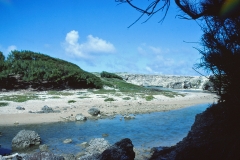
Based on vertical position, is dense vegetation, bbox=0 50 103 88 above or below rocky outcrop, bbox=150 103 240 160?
above

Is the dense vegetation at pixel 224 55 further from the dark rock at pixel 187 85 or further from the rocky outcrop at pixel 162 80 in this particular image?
the rocky outcrop at pixel 162 80

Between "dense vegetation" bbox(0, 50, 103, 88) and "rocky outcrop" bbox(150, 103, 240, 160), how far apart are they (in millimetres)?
33185

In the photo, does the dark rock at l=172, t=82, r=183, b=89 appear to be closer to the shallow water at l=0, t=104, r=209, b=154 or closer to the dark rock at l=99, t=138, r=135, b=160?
the shallow water at l=0, t=104, r=209, b=154

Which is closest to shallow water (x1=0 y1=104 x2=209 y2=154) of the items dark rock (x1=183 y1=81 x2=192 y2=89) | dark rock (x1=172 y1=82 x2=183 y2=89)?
dark rock (x1=183 y1=81 x2=192 y2=89)

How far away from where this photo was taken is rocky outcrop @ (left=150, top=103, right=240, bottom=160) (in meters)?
3.99

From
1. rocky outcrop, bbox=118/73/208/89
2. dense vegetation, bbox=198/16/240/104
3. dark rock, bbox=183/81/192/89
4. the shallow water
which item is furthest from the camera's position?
rocky outcrop, bbox=118/73/208/89

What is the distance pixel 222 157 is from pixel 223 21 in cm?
273

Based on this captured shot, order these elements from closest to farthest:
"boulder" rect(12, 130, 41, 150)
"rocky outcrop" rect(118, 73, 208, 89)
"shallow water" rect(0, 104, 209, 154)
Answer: "boulder" rect(12, 130, 41, 150)
"shallow water" rect(0, 104, 209, 154)
"rocky outcrop" rect(118, 73, 208, 89)

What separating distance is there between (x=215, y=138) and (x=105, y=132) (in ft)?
26.5

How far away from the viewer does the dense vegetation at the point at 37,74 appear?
35.2 metres

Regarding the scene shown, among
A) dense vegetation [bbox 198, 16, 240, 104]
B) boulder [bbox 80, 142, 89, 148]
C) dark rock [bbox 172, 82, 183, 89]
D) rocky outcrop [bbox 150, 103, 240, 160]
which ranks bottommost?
boulder [bbox 80, 142, 89, 148]

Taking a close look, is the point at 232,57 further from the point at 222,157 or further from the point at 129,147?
the point at 129,147

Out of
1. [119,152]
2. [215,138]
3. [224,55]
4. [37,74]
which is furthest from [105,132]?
[37,74]

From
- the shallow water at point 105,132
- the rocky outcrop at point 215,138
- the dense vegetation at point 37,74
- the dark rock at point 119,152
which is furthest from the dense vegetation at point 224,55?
the dense vegetation at point 37,74
